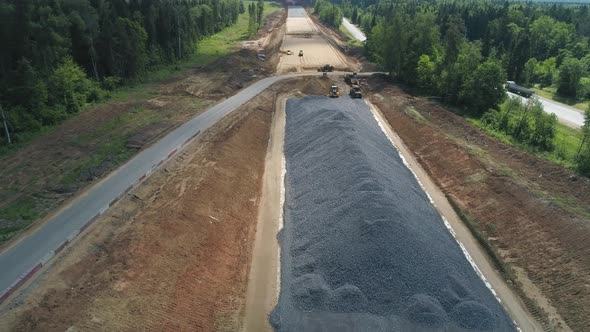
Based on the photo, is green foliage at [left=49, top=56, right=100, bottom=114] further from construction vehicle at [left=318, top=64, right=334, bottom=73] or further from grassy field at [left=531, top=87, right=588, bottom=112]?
grassy field at [left=531, top=87, right=588, bottom=112]

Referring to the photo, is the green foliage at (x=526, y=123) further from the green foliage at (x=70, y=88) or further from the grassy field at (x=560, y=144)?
the green foliage at (x=70, y=88)

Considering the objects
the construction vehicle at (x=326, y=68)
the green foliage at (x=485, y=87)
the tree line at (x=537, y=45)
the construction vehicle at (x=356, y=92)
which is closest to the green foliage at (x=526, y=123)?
the green foliage at (x=485, y=87)

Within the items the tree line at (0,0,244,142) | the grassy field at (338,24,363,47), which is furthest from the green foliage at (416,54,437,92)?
the grassy field at (338,24,363,47)

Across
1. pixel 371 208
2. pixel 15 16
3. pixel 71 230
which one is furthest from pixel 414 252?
pixel 15 16

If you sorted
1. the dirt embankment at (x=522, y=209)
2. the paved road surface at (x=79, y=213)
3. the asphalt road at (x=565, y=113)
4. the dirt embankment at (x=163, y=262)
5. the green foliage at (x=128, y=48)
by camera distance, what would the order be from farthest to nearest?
the green foliage at (x=128, y=48)
the asphalt road at (x=565, y=113)
the dirt embankment at (x=522, y=209)
the paved road surface at (x=79, y=213)
the dirt embankment at (x=163, y=262)

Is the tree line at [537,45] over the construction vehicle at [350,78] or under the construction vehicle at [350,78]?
over

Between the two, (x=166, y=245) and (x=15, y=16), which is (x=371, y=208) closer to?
(x=166, y=245)

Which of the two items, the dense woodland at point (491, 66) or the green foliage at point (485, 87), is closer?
the dense woodland at point (491, 66)
